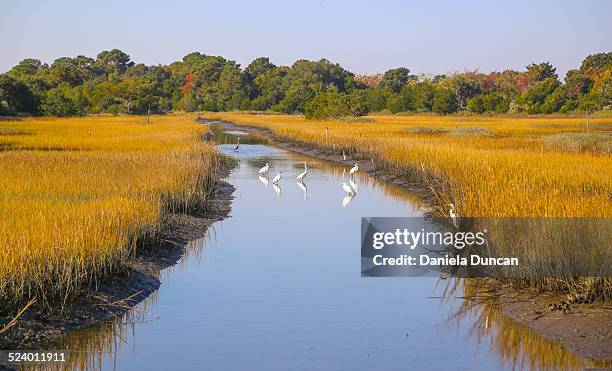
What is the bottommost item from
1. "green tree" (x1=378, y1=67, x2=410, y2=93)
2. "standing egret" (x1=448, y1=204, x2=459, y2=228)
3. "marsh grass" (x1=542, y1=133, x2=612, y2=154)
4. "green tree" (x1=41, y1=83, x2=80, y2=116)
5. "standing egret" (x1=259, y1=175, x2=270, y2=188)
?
"standing egret" (x1=259, y1=175, x2=270, y2=188)

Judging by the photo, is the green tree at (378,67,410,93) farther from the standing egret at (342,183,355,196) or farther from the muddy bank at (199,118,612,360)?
the muddy bank at (199,118,612,360)

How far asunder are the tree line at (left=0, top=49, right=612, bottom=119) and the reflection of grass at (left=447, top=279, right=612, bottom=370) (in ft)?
165

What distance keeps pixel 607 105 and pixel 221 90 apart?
53.3m

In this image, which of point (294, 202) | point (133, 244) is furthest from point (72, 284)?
point (294, 202)

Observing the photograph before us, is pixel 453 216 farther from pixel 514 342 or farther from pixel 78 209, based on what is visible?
pixel 78 209

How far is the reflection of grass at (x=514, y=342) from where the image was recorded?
7.29m

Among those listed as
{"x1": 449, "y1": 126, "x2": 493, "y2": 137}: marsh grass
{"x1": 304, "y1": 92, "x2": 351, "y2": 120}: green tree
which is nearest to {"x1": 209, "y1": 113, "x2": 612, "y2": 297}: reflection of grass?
{"x1": 449, "y1": 126, "x2": 493, "y2": 137}: marsh grass

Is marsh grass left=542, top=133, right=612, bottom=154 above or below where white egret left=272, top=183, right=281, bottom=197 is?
above

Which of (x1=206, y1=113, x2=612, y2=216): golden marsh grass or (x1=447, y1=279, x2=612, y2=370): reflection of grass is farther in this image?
(x1=206, y1=113, x2=612, y2=216): golden marsh grass

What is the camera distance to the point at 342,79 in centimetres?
10956

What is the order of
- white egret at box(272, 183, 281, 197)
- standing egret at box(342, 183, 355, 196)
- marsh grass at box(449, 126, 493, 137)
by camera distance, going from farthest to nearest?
marsh grass at box(449, 126, 493, 137), white egret at box(272, 183, 281, 197), standing egret at box(342, 183, 355, 196)

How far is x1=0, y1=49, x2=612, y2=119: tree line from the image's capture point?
64.9 metres

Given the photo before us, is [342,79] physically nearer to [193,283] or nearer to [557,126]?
[557,126]

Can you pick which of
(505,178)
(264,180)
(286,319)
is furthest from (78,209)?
(264,180)
